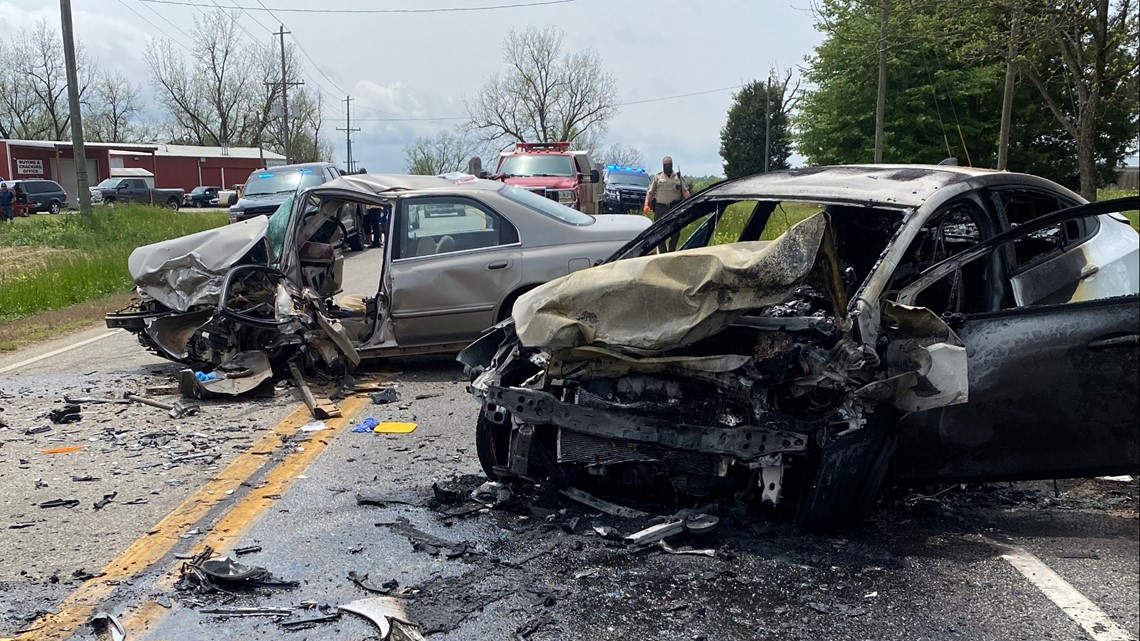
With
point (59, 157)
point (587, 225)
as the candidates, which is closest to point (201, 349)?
point (587, 225)

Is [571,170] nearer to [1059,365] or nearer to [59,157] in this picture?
[1059,365]

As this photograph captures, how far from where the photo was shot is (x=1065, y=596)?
3.72 meters

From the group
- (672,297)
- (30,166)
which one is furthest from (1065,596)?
(30,166)

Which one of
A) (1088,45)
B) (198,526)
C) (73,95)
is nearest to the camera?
(198,526)

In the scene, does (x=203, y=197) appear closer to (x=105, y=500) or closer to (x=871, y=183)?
(x=105, y=500)

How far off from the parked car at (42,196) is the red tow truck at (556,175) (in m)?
29.4

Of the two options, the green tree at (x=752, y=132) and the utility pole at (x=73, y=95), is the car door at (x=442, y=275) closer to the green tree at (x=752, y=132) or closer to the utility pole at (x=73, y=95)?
the utility pole at (x=73, y=95)

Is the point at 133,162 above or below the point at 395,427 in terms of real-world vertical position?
above

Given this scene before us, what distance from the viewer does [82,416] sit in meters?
6.96

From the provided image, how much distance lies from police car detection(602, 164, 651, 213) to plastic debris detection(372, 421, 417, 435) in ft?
63.3

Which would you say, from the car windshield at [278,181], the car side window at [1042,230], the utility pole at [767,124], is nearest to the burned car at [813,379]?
the car side window at [1042,230]

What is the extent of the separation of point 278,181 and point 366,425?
1713 centimetres

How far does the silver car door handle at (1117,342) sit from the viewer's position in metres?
4.02

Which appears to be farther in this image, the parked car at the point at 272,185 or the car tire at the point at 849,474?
the parked car at the point at 272,185
